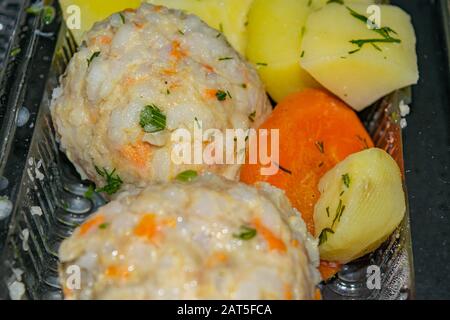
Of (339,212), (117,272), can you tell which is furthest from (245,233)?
(339,212)

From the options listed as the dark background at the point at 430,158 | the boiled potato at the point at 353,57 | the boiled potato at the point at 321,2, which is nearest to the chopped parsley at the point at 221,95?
the boiled potato at the point at 353,57

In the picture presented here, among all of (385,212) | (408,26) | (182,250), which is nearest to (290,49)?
(408,26)

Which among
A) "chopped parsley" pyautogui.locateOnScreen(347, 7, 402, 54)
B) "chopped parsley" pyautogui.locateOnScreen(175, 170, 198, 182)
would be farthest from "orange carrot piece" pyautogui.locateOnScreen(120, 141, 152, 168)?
"chopped parsley" pyautogui.locateOnScreen(347, 7, 402, 54)

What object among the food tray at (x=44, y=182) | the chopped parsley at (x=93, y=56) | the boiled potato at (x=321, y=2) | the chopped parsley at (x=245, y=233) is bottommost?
the food tray at (x=44, y=182)

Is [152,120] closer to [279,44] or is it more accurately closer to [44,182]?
[44,182]

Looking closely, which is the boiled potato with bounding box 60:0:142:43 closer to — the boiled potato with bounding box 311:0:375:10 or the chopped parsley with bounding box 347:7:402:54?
the boiled potato with bounding box 311:0:375:10

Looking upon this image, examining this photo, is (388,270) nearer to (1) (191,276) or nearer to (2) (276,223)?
(2) (276,223)

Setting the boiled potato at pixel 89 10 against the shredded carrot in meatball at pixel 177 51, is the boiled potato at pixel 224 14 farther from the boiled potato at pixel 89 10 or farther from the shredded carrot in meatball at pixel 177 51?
the shredded carrot in meatball at pixel 177 51
